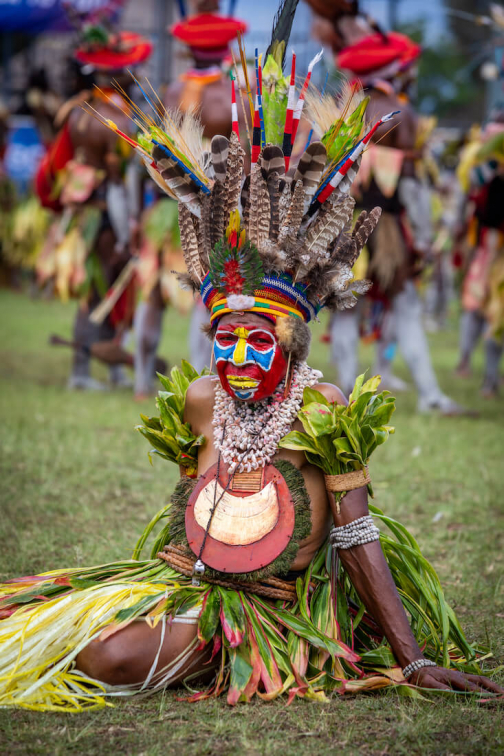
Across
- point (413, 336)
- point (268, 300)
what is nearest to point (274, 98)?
point (268, 300)

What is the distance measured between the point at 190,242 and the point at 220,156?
0.28 m

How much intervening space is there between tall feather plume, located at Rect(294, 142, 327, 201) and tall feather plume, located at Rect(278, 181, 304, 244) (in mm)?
32

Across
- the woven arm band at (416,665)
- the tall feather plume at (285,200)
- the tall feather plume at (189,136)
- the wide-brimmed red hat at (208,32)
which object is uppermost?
the wide-brimmed red hat at (208,32)

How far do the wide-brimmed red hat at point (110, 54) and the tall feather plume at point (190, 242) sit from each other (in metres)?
4.78

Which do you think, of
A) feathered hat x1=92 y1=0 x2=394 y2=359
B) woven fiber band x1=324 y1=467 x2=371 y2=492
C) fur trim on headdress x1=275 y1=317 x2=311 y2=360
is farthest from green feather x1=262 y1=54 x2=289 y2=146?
woven fiber band x1=324 y1=467 x2=371 y2=492

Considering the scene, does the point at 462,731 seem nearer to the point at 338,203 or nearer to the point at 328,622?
the point at 328,622

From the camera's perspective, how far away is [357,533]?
7.81ft

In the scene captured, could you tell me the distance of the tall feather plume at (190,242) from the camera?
2619 millimetres

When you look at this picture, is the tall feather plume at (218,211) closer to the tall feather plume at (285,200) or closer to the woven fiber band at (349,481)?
the tall feather plume at (285,200)

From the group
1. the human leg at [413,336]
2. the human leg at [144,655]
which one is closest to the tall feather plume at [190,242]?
the human leg at [144,655]

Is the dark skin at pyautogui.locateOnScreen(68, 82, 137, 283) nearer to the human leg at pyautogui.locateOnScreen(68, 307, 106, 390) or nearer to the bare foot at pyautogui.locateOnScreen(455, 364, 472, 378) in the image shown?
the human leg at pyautogui.locateOnScreen(68, 307, 106, 390)

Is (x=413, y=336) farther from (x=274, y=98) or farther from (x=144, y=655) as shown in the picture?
(x=144, y=655)

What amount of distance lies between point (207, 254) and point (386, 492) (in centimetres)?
239

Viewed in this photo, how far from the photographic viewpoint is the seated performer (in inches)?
90.4
